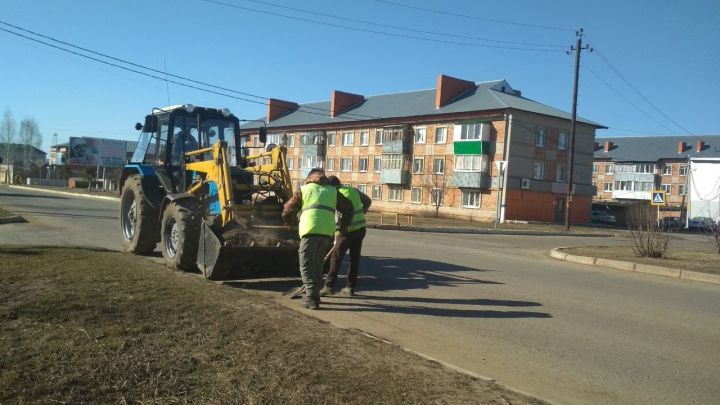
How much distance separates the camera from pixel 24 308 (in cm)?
593

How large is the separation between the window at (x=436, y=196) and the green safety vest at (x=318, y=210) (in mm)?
45633

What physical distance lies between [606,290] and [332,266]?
531cm

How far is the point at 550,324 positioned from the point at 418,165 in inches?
1934

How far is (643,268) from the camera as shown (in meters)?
14.8

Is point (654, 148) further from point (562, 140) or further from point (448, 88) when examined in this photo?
point (448, 88)

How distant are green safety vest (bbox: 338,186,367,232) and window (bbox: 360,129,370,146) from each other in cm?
5255

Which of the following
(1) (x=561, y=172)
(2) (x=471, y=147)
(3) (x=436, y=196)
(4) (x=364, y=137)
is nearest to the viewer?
(2) (x=471, y=147)

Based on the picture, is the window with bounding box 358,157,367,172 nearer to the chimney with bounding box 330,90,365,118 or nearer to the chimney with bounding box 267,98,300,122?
the chimney with bounding box 330,90,365,118

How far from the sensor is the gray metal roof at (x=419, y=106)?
51.1 metres

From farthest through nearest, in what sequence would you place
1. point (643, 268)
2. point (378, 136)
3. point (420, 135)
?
point (378, 136)
point (420, 135)
point (643, 268)

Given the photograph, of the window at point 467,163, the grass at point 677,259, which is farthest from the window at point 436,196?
the grass at point 677,259

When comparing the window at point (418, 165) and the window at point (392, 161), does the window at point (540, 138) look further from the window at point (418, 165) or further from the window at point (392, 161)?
the window at point (392, 161)

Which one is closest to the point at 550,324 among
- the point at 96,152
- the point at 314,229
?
the point at 314,229

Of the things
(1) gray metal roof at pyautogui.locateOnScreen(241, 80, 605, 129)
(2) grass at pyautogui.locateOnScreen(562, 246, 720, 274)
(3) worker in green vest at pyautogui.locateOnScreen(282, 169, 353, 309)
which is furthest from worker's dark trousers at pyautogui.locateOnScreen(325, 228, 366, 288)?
(1) gray metal roof at pyautogui.locateOnScreen(241, 80, 605, 129)
